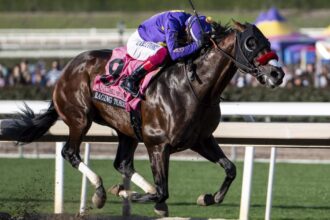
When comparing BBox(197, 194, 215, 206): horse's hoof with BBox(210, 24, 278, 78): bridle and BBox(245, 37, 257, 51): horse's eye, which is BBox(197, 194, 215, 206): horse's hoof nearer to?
BBox(210, 24, 278, 78): bridle

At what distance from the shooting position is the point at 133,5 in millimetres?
55750

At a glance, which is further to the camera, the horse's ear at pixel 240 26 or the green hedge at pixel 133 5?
the green hedge at pixel 133 5

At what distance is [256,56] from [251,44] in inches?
3.8

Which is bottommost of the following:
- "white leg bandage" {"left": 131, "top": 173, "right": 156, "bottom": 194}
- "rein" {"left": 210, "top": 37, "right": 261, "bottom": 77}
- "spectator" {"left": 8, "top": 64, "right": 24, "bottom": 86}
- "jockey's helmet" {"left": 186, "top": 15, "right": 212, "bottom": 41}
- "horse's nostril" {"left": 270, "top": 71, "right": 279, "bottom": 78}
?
"white leg bandage" {"left": 131, "top": 173, "right": 156, "bottom": 194}

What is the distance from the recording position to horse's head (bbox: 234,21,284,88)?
20.1ft

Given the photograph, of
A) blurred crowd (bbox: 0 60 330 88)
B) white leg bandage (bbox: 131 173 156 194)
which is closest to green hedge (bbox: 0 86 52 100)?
blurred crowd (bbox: 0 60 330 88)

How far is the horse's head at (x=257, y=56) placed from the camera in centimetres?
612

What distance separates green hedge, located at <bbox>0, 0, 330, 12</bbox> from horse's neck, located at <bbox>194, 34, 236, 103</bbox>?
45.6m

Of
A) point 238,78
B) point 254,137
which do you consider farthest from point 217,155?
point 238,78

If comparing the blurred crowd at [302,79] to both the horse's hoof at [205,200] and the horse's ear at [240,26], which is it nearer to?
the horse's hoof at [205,200]

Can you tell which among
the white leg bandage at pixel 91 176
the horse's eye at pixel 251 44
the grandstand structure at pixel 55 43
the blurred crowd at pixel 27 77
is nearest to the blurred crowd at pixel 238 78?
the blurred crowd at pixel 27 77

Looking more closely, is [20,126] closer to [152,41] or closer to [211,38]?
[152,41]

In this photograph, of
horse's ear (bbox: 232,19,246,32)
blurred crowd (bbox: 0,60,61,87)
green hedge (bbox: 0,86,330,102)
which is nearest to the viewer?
horse's ear (bbox: 232,19,246,32)

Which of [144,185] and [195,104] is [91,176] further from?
[195,104]
